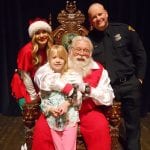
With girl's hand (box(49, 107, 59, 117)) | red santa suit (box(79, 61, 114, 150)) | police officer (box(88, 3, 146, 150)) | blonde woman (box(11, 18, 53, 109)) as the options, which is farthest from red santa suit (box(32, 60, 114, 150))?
blonde woman (box(11, 18, 53, 109))

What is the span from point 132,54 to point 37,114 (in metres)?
1.09

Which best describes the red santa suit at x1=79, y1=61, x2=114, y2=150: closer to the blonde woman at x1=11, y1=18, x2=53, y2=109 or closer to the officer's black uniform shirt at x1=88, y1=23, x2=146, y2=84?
the officer's black uniform shirt at x1=88, y1=23, x2=146, y2=84

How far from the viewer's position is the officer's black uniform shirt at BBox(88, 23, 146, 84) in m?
3.98

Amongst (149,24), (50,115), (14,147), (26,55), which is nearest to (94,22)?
(26,55)

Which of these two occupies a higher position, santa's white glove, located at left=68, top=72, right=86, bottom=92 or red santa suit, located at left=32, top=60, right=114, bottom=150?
santa's white glove, located at left=68, top=72, right=86, bottom=92

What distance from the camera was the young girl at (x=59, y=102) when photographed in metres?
3.52

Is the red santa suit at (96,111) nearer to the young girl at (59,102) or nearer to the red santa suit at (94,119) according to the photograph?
the red santa suit at (94,119)

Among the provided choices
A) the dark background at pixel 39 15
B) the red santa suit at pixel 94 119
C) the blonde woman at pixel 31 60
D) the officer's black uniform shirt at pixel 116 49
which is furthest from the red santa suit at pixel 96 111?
the dark background at pixel 39 15

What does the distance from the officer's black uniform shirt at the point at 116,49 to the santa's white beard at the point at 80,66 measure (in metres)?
0.31

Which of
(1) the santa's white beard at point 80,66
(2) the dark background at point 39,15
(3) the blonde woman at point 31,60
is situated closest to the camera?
(1) the santa's white beard at point 80,66

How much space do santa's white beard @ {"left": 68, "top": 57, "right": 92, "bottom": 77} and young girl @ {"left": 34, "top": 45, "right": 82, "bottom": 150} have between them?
87 millimetres

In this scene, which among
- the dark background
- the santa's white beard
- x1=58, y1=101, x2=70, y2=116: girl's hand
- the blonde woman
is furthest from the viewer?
the dark background

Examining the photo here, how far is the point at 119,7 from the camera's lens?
579 centimetres

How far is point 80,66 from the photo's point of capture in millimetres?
3693
